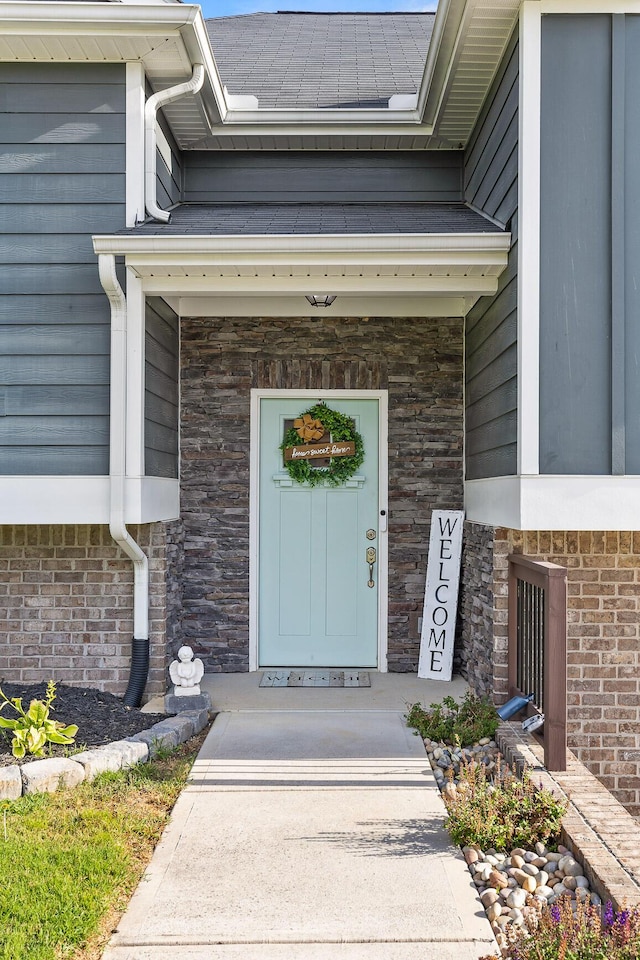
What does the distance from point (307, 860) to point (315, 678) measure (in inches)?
102

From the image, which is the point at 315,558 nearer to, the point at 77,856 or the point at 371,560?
the point at 371,560

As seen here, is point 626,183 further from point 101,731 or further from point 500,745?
point 101,731

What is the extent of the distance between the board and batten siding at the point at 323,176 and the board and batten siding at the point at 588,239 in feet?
5.77

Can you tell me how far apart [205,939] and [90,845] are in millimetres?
701

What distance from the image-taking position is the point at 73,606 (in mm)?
5020

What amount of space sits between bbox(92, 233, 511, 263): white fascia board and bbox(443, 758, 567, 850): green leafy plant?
2776 millimetres

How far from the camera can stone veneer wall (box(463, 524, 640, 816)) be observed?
432cm

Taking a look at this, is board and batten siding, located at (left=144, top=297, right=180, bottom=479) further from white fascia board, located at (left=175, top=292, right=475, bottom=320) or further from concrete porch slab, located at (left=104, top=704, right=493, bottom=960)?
concrete porch slab, located at (left=104, top=704, right=493, bottom=960)

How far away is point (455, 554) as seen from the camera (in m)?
5.61

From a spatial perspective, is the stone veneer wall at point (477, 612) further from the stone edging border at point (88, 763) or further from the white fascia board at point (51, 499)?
the white fascia board at point (51, 499)

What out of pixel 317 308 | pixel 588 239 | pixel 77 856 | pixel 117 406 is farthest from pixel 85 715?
pixel 588 239

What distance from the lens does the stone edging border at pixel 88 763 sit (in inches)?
136

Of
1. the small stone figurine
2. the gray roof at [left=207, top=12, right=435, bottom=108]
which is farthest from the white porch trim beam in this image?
the small stone figurine

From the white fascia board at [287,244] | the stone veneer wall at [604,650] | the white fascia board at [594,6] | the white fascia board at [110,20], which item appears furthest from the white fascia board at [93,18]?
the stone veneer wall at [604,650]
